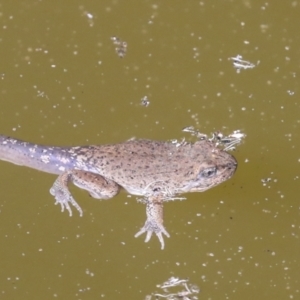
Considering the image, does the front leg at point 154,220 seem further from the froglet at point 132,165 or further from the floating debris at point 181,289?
the floating debris at point 181,289

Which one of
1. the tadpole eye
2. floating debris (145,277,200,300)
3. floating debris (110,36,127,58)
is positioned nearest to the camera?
the tadpole eye

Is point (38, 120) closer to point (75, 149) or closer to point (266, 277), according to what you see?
point (75, 149)

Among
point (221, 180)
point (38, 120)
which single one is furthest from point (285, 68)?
point (38, 120)

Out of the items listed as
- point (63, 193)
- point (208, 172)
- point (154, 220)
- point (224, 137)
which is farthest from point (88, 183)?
point (224, 137)

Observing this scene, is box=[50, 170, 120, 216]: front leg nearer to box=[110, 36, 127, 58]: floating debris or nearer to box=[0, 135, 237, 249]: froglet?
box=[0, 135, 237, 249]: froglet

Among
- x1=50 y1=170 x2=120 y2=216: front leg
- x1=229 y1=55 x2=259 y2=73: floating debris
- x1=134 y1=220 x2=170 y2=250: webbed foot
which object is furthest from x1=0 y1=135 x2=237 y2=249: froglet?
x1=229 y1=55 x2=259 y2=73: floating debris

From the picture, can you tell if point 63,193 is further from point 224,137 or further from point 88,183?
point 224,137

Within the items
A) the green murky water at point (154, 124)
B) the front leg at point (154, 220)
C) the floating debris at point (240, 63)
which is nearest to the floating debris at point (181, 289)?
the green murky water at point (154, 124)
